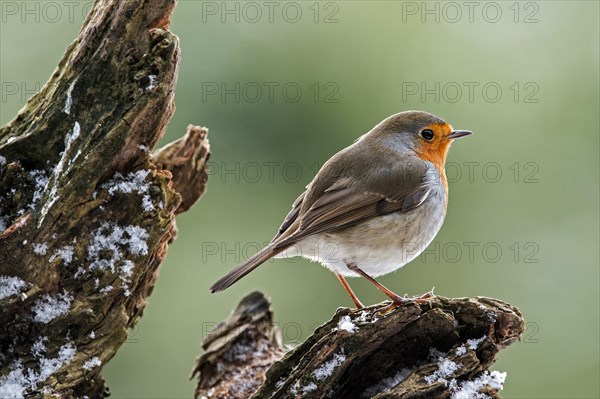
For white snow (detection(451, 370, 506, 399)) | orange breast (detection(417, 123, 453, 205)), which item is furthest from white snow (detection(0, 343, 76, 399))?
orange breast (detection(417, 123, 453, 205))

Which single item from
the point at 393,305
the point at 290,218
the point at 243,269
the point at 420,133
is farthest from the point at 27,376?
the point at 420,133

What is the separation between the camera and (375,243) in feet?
14.0

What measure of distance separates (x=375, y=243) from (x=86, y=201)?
1.71 m

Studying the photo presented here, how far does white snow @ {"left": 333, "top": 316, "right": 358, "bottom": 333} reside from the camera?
10.6 feet

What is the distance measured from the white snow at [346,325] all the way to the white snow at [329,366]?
103 mm

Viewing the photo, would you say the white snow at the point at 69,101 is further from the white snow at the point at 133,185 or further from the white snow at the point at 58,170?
the white snow at the point at 133,185

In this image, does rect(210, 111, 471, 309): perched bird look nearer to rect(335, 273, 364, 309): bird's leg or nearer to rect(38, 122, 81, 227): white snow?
rect(335, 273, 364, 309): bird's leg

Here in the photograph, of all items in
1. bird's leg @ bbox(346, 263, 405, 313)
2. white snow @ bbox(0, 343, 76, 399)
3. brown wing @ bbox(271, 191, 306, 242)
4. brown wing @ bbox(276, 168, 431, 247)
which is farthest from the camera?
brown wing @ bbox(271, 191, 306, 242)

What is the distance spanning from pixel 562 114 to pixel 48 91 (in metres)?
3.11

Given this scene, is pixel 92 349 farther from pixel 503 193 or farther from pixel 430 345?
pixel 503 193

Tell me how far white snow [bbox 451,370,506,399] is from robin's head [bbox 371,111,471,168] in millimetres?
1888

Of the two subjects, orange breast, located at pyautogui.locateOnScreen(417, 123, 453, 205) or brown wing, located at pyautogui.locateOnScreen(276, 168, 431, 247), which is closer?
brown wing, located at pyautogui.locateOnScreen(276, 168, 431, 247)

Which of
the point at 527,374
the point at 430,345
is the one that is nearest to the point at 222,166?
the point at 430,345

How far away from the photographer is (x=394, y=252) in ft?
14.1
